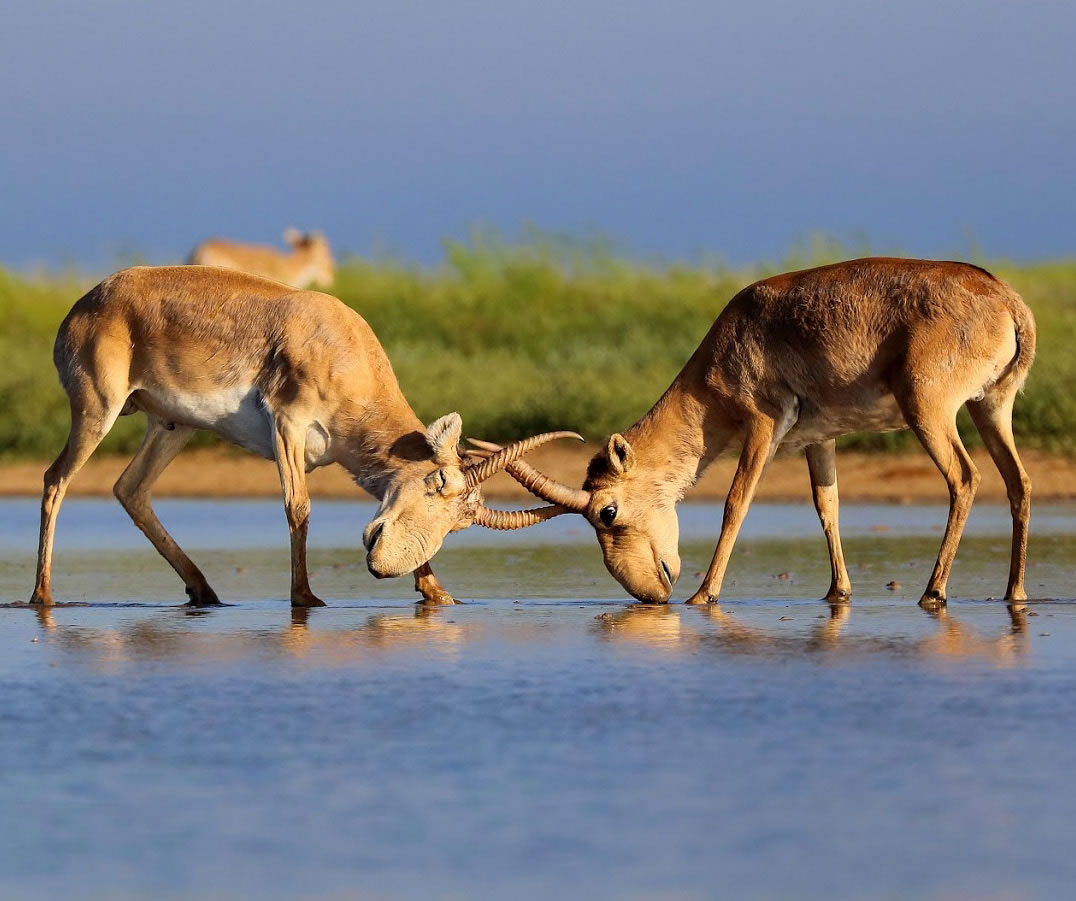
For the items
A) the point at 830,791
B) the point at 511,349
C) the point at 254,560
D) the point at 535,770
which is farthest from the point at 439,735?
the point at 511,349

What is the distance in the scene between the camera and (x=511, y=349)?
25.5 meters

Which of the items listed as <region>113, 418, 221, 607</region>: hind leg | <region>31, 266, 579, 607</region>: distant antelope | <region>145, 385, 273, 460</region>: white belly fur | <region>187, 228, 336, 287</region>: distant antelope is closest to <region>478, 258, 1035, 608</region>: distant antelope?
<region>31, 266, 579, 607</region>: distant antelope

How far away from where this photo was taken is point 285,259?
3234 cm

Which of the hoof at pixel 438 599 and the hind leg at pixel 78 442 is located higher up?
the hind leg at pixel 78 442

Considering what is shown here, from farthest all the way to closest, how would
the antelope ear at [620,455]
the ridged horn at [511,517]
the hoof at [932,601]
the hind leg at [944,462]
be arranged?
1. the antelope ear at [620,455]
2. the ridged horn at [511,517]
3. the hind leg at [944,462]
4. the hoof at [932,601]

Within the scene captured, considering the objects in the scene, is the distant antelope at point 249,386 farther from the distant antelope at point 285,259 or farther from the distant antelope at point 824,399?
the distant antelope at point 285,259

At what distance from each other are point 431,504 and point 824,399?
7.19ft

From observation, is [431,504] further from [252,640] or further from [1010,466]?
[1010,466]

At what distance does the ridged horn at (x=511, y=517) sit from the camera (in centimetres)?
1052

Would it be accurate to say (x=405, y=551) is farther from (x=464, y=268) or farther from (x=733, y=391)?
(x=464, y=268)

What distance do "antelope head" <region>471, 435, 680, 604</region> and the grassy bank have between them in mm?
8661

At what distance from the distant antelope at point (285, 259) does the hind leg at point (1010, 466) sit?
20.0 metres

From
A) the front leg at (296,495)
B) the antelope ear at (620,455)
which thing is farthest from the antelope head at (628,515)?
the front leg at (296,495)

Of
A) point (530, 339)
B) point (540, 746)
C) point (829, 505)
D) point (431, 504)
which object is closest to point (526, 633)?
point (431, 504)
